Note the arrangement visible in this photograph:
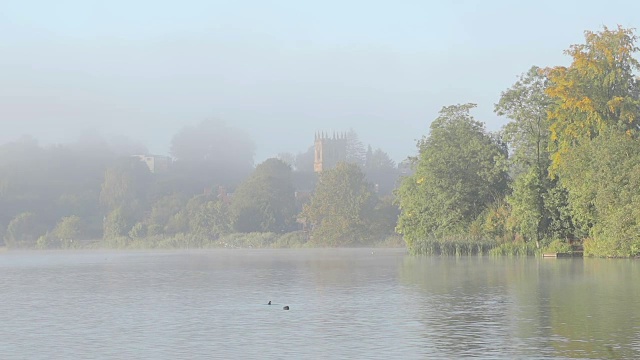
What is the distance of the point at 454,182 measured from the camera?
9269 centimetres

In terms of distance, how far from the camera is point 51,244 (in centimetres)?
18725

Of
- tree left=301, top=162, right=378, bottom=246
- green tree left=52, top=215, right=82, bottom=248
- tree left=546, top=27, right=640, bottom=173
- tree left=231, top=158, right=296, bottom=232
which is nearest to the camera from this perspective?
tree left=546, top=27, right=640, bottom=173

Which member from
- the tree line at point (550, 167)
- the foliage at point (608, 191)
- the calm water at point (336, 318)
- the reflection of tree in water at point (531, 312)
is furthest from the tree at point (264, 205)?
the calm water at point (336, 318)

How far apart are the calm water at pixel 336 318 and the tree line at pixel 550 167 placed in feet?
64.6

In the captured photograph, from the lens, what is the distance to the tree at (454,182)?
9119 centimetres

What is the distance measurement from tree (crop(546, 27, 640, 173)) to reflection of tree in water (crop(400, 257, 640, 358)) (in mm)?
24000

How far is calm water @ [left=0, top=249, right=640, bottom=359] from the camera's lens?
23234mm

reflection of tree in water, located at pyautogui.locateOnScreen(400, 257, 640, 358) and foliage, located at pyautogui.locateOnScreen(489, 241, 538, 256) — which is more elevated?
foliage, located at pyautogui.locateOnScreen(489, 241, 538, 256)

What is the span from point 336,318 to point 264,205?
148 metres

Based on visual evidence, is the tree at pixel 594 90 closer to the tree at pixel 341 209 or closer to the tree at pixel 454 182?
the tree at pixel 454 182

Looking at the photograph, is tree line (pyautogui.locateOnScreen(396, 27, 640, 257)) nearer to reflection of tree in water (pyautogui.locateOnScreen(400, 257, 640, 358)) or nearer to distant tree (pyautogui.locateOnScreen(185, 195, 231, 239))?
reflection of tree in water (pyautogui.locateOnScreen(400, 257, 640, 358))

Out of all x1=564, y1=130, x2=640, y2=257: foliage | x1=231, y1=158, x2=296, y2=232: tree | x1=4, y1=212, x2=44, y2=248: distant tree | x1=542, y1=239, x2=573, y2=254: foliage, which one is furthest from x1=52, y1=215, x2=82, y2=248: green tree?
x1=564, y1=130, x2=640, y2=257: foliage

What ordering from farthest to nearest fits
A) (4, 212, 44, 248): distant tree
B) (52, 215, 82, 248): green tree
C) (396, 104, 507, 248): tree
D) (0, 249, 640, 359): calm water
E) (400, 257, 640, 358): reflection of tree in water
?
(4, 212, 44, 248): distant tree → (52, 215, 82, 248): green tree → (396, 104, 507, 248): tree → (0, 249, 640, 359): calm water → (400, 257, 640, 358): reflection of tree in water

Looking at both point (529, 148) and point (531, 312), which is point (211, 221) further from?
point (531, 312)
